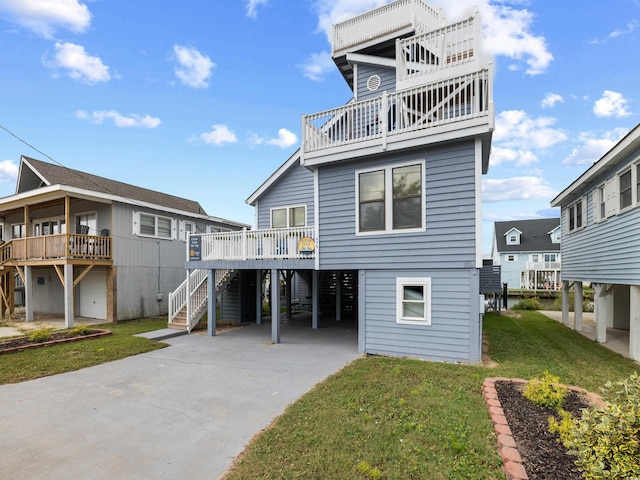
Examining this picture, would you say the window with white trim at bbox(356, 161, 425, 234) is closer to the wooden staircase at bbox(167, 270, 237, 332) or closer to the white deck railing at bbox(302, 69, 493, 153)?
the white deck railing at bbox(302, 69, 493, 153)

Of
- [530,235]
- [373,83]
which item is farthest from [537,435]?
[530,235]

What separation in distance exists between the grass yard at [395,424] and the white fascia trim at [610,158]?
16.1 feet

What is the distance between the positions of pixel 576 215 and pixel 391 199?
30.3 feet

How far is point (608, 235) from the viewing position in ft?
29.3

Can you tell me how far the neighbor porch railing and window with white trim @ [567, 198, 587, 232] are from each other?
59.9ft

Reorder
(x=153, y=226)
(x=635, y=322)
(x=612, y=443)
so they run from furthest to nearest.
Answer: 1. (x=153, y=226)
2. (x=635, y=322)
3. (x=612, y=443)

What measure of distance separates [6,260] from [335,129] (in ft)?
54.9

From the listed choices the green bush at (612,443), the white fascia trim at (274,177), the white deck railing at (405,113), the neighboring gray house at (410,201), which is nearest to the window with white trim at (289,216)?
the white fascia trim at (274,177)

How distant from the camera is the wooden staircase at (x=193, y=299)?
1130 centimetres

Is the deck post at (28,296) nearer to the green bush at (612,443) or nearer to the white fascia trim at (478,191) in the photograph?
the white fascia trim at (478,191)

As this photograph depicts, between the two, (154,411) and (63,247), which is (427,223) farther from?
(63,247)

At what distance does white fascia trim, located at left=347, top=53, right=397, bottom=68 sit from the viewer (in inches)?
378

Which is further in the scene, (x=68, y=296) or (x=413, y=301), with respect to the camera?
(x=68, y=296)

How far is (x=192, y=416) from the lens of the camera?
15.4 feet
